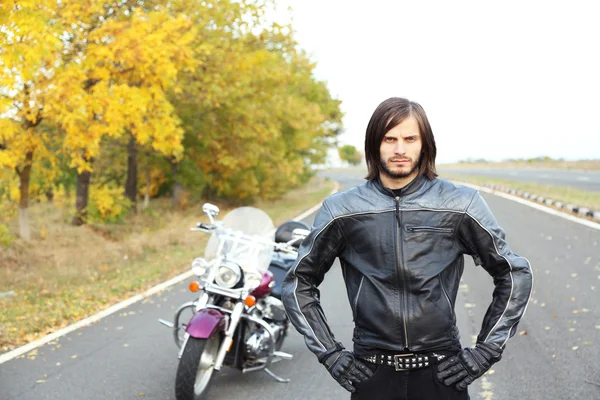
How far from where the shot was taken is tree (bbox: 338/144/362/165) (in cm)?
13400

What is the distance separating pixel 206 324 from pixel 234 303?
45cm

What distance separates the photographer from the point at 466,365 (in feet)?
8.36

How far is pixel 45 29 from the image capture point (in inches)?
415

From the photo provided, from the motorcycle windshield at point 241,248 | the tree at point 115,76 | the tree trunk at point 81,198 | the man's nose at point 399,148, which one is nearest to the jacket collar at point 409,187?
the man's nose at point 399,148

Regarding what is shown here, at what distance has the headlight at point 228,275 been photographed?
5.22 meters

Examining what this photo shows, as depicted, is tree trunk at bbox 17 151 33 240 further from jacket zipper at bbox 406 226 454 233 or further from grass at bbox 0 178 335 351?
jacket zipper at bbox 406 226 454 233

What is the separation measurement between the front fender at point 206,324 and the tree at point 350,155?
413 ft

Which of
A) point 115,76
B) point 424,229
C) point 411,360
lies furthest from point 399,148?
point 115,76

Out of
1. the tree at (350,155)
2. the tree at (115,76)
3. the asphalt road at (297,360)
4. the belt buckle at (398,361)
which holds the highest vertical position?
the tree at (115,76)

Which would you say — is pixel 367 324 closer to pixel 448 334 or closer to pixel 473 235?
pixel 448 334

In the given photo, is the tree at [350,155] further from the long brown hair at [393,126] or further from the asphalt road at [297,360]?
the long brown hair at [393,126]

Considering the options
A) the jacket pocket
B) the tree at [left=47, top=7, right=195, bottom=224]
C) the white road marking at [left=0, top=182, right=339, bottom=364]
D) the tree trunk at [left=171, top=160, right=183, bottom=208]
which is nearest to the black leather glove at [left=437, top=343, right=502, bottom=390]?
the jacket pocket

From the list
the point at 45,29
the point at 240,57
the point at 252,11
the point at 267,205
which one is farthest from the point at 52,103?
the point at 267,205

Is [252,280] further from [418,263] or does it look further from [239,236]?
[418,263]
